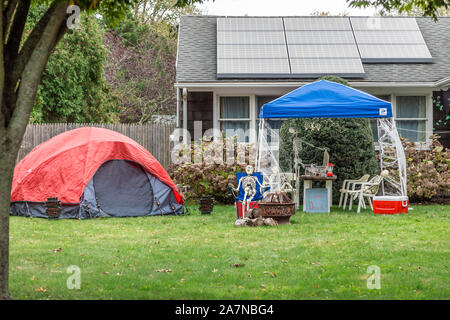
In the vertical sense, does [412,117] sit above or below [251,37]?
below

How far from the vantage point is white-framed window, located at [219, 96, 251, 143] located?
49.8 feet

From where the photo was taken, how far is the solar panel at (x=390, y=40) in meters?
15.8

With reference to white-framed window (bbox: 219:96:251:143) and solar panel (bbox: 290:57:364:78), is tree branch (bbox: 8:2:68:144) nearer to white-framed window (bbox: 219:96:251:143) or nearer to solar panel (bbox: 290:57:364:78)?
white-framed window (bbox: 219:96:251:143)

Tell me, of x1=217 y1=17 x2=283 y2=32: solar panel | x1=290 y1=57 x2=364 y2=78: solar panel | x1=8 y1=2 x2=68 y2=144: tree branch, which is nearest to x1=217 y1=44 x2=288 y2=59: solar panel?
x1=290 y1=57 x2=364 y2=78: solar panel

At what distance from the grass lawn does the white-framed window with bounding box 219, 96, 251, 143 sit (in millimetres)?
5114

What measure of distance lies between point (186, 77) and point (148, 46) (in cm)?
1471

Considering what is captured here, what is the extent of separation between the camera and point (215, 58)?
623 inches

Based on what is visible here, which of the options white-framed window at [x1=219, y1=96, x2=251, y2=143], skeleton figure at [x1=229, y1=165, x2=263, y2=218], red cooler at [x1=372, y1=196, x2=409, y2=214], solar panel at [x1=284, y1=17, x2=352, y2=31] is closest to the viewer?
skeleton figure at [x1=229, y1=165, x2=263, y2=218]

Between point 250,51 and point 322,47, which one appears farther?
point 322,47

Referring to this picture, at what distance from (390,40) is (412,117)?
2.70 meters

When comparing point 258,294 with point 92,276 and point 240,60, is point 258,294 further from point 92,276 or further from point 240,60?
point 240,60

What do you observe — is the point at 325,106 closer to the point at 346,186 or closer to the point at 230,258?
the point at 346,186

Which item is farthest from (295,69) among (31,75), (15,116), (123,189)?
(15,116)

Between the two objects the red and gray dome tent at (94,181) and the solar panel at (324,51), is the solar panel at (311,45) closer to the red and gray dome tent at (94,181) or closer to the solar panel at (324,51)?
the solar panel at (324,51)
